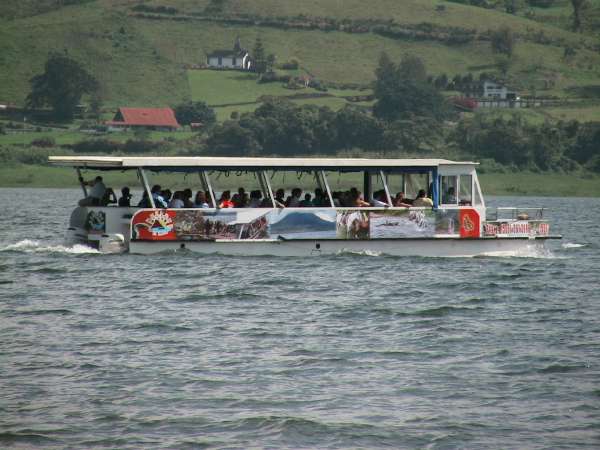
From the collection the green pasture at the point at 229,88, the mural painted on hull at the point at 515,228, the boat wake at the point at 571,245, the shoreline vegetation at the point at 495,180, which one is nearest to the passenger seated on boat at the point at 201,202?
the mural painted on hull at the point at 515,228

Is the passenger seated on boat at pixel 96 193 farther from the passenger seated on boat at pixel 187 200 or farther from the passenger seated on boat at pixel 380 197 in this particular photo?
the passenger seated on boat at pixel 380 197

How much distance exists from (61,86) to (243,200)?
142678mm

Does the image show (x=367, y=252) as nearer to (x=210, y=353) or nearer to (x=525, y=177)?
(x=210, y=353)

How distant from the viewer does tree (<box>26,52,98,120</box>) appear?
166m

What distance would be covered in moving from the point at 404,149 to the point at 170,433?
13161 centimetres

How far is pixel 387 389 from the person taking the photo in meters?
17.0

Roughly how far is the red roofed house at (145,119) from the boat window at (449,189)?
128 m

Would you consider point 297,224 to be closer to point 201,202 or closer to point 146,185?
A: point 201,202

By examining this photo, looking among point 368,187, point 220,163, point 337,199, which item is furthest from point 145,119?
point 220,163

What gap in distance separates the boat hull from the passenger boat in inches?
1.0

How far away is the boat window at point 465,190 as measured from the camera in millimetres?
32750

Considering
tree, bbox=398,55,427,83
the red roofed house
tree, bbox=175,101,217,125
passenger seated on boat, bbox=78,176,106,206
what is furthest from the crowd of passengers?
tree, bbox=398,55,427,83

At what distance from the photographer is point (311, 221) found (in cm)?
3161

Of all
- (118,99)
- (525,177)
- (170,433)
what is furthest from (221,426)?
(118,99)
